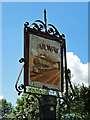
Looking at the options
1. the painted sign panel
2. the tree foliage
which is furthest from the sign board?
the tree foliage

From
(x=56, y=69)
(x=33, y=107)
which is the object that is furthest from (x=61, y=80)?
(x=33, y=107)

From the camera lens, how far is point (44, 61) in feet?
31.5

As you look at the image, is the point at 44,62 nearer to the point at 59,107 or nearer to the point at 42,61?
the point at 42,61

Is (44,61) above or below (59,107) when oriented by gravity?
above

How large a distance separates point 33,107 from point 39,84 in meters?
13.4

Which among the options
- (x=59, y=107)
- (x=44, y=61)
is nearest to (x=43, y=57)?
(x=44, y=61)

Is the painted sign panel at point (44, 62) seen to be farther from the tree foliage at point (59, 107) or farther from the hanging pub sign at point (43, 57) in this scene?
the tree foliage at point (59, 107)

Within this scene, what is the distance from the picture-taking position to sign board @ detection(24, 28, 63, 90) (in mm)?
9125

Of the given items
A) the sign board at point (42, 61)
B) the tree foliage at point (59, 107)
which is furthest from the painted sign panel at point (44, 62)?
the tree foliage at point (59, 107)

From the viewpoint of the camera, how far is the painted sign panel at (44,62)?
921cm

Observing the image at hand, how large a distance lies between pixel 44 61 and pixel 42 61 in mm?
106

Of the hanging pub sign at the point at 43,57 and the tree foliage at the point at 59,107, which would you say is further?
the tree foliage at the point at 59,107

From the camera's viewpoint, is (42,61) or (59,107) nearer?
(42,61)

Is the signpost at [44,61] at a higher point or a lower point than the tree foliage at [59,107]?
higher
